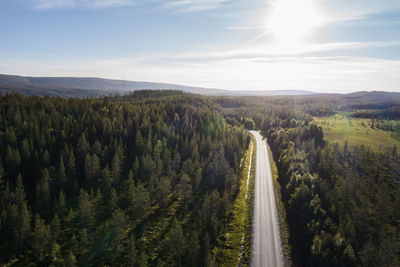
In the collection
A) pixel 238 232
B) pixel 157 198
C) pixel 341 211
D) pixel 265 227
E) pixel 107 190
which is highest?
pixel 341 211

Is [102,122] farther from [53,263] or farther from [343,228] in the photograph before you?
[343,228]

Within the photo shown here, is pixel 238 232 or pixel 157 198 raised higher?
pixel 157 198

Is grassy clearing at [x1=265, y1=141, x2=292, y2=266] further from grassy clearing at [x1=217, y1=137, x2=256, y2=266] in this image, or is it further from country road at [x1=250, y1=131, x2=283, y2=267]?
grassy clearing at [x1=217, y1=137, x2=256, y2=266]

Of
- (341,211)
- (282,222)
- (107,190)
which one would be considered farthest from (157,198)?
(341,211)

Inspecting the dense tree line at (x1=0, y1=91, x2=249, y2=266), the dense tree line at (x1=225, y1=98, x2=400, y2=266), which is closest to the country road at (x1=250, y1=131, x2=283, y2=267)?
the dense tree line at (x1=225, y1=98, x2=400, y2=266)

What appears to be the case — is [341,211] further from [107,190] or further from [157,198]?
[107,190]

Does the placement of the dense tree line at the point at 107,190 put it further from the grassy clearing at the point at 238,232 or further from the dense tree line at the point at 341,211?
the dense tree line at the point at 341,211
